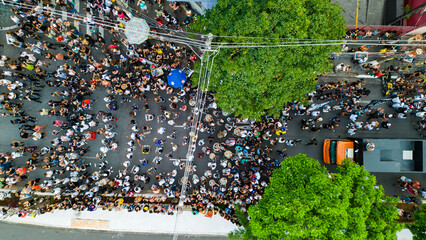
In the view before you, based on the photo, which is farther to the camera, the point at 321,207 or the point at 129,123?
the point at 129,123

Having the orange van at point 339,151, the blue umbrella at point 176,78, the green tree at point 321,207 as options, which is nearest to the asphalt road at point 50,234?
the green tree at point 321,207

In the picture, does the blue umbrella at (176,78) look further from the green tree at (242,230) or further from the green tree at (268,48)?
the green tree at (242,230)

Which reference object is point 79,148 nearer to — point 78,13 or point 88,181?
point 88,181

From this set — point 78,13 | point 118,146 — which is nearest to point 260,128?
point 118,146

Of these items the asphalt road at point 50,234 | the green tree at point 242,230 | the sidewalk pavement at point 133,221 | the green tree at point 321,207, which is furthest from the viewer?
the asphalt road at point 50,234

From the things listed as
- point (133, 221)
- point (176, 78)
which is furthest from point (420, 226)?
point (133, 221)

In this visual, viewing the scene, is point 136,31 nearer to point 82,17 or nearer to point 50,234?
point 82,17

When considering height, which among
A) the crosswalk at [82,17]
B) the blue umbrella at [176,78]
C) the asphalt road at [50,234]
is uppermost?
the crosswalk at [82,17]
